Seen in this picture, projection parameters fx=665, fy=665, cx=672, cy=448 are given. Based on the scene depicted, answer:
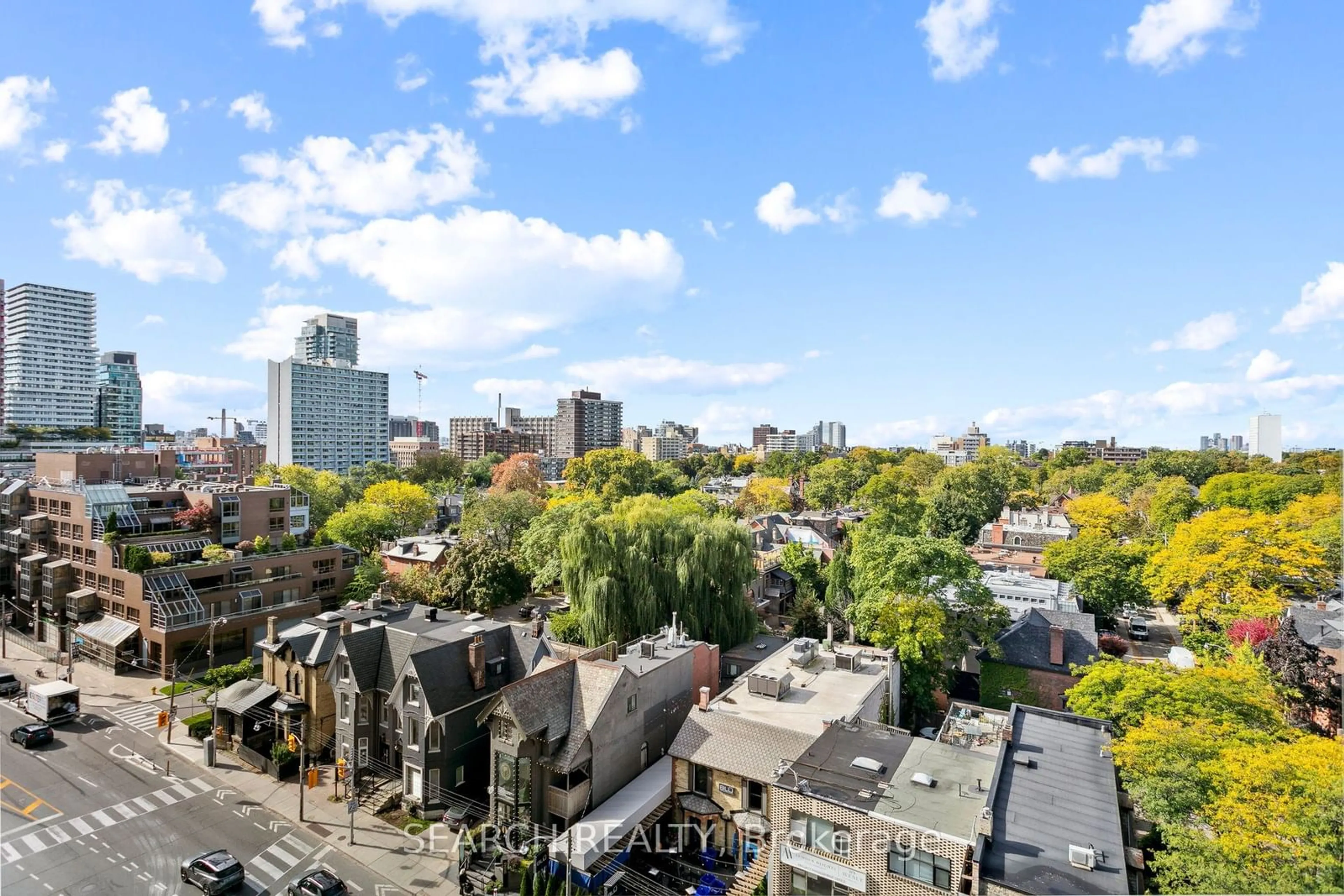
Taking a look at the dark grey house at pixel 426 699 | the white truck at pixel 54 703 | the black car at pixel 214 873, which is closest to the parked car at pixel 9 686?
the white truck at pixel 54 703

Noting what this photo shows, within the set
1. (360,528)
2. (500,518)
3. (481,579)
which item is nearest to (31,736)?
(481,579)

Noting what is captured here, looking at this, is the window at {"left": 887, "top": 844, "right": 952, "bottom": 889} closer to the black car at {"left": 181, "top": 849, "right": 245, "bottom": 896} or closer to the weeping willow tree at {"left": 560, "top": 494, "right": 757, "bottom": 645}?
the black car at {"left": 181, "top": 849, "right": 245, "bottom": 896}

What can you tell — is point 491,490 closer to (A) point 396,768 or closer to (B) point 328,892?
(A) point 396,768

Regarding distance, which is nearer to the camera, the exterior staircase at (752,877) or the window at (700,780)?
the exterior staircase at (752,877)

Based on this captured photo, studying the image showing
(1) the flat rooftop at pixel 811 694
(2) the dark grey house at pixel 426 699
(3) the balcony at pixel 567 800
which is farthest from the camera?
(2) the dark grey house at pixel 426 699

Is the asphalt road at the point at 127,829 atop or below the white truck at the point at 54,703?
below

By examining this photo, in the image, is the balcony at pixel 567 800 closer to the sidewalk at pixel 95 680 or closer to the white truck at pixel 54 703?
the white truck at pixel 54 703
